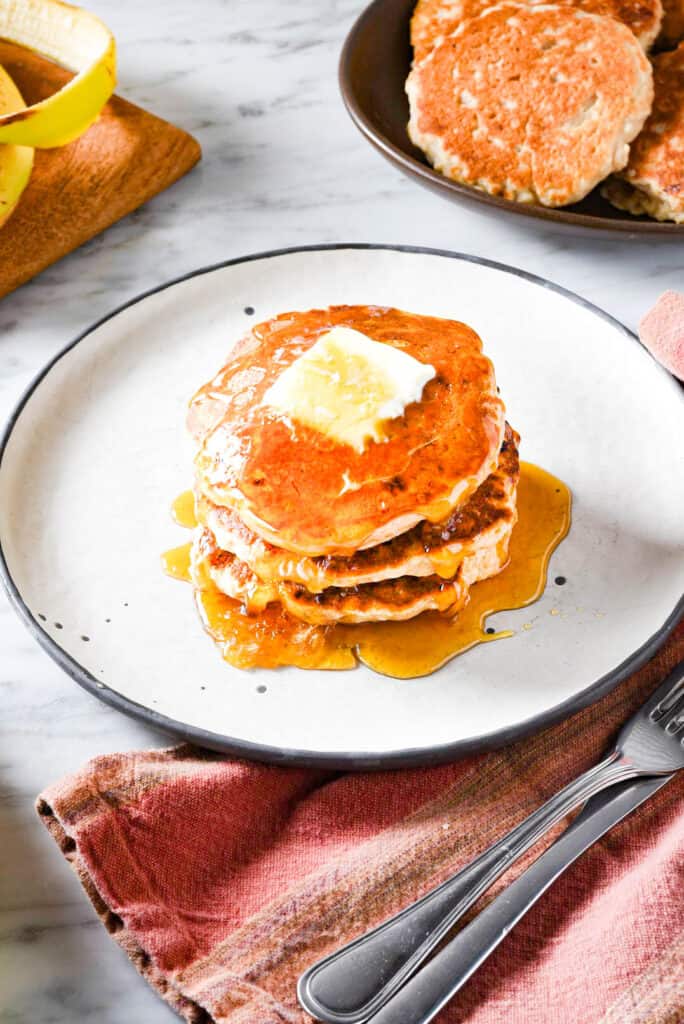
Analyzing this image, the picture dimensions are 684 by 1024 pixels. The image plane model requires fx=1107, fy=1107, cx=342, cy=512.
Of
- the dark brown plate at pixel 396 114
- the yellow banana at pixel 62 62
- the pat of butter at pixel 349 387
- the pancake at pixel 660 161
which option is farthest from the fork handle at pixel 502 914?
Result: the yellow banana at pixel 62 62

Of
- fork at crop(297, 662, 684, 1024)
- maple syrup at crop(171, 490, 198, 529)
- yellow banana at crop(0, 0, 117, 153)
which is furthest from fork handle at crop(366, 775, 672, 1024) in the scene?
yellow banana at crop(0, 0, 117, 153)

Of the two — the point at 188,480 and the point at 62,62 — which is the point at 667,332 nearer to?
the point at 188,480

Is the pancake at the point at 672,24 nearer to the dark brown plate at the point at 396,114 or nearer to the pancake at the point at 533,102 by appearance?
the pancake at the point at 533,102

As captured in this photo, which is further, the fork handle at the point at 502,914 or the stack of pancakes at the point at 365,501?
the stack of pancakes at the point at 365,501

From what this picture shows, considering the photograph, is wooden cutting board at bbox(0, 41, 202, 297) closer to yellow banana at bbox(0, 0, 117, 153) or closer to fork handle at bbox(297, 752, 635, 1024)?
yellow banana at bbox(0, 0, 117, 153)

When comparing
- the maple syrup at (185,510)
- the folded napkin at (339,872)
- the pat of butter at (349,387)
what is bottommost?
the folded napkin at (339,872)

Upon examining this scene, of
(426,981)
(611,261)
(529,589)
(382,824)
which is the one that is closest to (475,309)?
(611,261)
